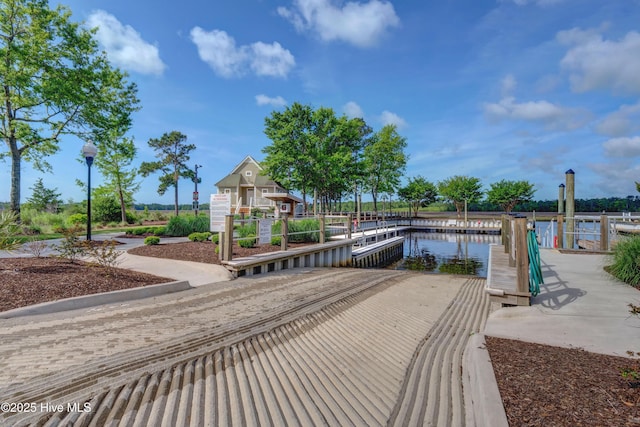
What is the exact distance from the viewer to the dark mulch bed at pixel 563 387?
2164mm

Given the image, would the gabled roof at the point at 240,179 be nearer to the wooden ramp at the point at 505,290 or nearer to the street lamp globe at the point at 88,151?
the street lamp globe at the point at 88,151

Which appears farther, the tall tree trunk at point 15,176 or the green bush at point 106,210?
the green bush at point 106,210

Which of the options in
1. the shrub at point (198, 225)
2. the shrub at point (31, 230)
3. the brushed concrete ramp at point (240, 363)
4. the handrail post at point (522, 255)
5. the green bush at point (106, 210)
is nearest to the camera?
the brushed concrete ramp at point (240, 363)

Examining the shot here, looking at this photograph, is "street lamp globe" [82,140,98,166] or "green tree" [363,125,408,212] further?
"green tree" [363,125,408,212]

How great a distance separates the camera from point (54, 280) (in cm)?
570

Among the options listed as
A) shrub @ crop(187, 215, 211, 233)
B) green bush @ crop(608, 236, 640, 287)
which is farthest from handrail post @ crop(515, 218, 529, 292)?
shrub @ crop(187, 215, 211, 233)

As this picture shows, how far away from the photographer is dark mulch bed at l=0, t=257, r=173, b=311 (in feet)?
16.4

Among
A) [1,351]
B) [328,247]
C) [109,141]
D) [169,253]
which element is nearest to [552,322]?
[1,351]

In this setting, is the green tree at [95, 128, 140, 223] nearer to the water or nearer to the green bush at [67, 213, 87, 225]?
the green bush at [67, 213, 87, 225]

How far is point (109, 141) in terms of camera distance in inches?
738

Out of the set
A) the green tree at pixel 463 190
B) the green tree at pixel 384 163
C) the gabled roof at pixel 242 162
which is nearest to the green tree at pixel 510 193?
the green tree at pixel 463 190

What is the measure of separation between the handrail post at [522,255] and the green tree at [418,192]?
143ft

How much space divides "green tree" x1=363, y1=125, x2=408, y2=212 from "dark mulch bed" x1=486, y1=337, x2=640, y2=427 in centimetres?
3684

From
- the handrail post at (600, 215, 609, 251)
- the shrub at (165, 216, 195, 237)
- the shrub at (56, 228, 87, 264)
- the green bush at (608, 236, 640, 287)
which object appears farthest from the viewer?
the shrub at (165, 216, 195, 237)
